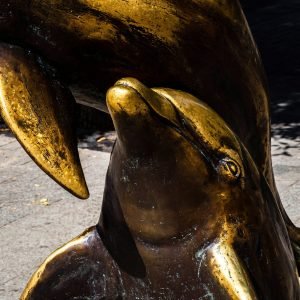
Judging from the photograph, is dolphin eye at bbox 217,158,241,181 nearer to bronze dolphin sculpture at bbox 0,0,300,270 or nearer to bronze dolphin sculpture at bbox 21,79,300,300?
bronze dolphin sculpture at bbox 21,79,300,300

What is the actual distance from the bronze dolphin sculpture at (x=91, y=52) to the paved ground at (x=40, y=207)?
293 cm

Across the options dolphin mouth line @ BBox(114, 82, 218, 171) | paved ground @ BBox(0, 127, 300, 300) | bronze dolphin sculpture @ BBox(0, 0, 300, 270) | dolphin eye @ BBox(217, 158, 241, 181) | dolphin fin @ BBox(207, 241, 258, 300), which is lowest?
paved ground @ BBox(0, 127, 300, 300)

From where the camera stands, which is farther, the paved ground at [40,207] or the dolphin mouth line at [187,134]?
the paved ground at [40,207]

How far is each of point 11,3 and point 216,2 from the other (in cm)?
68

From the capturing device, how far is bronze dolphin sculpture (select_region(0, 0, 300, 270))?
2.79m

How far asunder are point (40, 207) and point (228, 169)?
14.8 feet

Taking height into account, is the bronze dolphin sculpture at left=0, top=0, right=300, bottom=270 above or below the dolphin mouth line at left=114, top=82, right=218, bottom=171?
above

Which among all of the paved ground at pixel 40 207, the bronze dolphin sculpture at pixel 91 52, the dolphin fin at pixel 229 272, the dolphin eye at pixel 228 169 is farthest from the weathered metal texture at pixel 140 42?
the paved ground at pixel 40 207

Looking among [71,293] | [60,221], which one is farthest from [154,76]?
[60,221]

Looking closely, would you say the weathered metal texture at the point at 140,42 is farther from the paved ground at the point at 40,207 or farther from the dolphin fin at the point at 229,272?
the paved ground at the point at 40,207

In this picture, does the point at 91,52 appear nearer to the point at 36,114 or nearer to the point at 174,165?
the point at 36,114

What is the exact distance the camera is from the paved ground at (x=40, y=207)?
6.12 meters

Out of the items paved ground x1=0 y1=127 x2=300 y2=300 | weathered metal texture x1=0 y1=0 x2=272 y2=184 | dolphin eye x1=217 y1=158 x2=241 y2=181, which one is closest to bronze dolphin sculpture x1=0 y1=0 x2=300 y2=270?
weathered metal texture x1=0 y1=0 x2=272 y2=184

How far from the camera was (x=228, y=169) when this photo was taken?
2.85 metres
